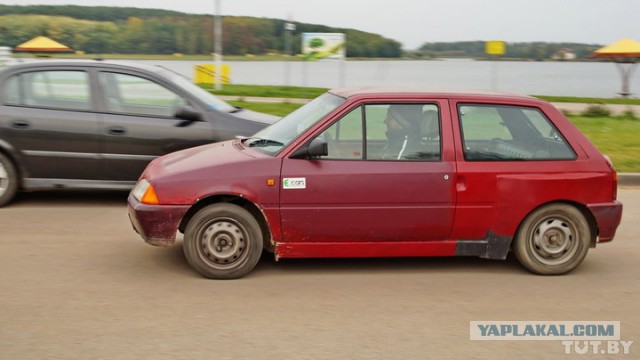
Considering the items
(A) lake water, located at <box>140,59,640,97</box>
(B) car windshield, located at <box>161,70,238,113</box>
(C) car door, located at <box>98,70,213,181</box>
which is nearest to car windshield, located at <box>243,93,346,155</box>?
(C) car door, located at <box>98,70,213,181</box>

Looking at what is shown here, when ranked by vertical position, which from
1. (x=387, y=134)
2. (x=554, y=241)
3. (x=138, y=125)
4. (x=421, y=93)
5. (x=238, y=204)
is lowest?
(x=554, y=241)

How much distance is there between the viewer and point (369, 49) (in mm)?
56656

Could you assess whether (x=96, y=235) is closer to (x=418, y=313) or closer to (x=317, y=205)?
(x=317, y=205)

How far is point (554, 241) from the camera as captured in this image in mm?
6492

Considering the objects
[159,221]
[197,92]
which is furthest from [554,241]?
[197,92]

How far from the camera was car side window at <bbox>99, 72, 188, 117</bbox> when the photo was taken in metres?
9.06

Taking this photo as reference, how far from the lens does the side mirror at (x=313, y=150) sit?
6.14 meters

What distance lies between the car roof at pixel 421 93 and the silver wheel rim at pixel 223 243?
1378mm

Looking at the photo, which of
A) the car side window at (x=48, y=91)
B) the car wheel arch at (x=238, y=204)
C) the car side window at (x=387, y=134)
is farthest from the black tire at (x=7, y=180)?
the car side window at (x=387, y=134)

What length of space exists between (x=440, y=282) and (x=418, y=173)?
84cm

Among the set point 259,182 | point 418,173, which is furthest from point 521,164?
point 259,182

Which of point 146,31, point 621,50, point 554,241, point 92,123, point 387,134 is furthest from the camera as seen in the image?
point 146,31

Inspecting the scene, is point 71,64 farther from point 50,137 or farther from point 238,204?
point 238,204

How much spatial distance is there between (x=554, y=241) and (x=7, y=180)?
5628 mm
